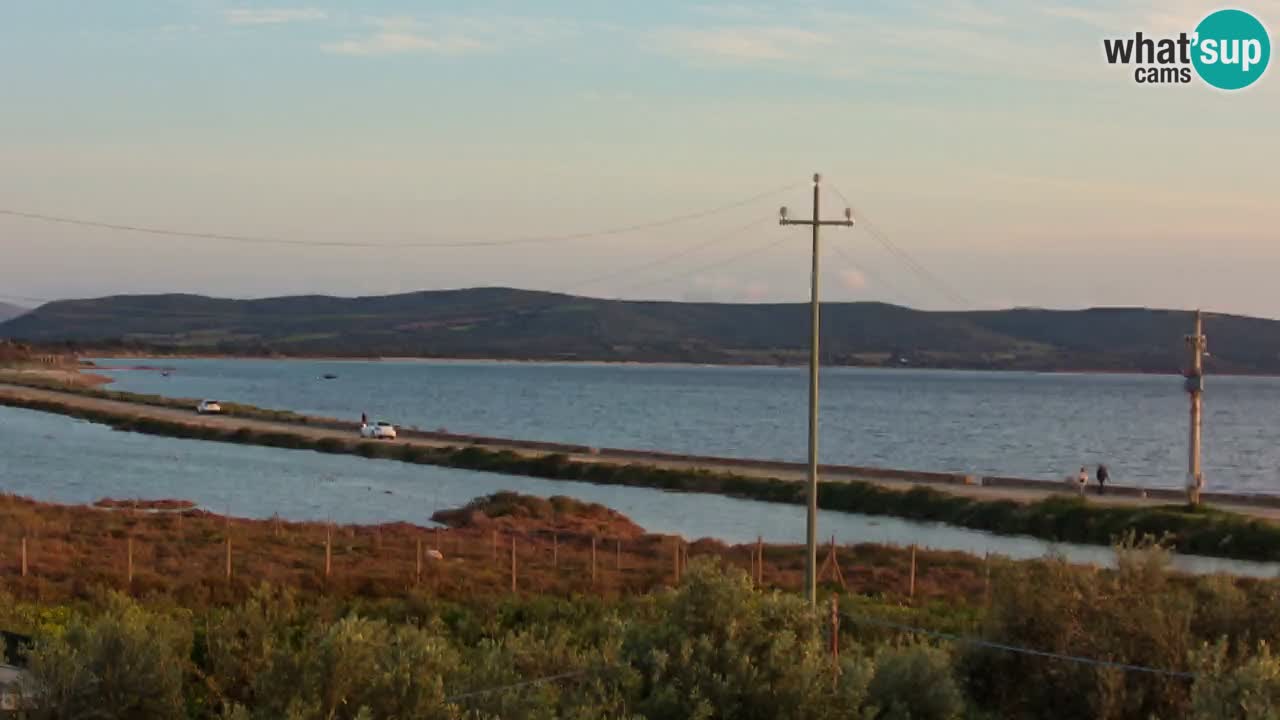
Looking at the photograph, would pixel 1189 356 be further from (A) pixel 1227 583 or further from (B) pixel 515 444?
(B) pixel 515 444

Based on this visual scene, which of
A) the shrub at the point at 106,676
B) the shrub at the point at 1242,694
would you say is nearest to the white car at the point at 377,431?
the shrub at the point at 106,676

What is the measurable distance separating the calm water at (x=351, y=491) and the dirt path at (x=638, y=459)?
240 inches

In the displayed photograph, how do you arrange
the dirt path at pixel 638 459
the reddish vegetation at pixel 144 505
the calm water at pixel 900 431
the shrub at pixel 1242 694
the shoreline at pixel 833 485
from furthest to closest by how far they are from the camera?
the calm water at pixel 900 431 < the dirt path at pixel 638 459 < the reddish vegetation at pixel 144 505 < the shoreline at pixel 833 485 < the shrub at pixel 1242 694

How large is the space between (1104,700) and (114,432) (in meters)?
98.8

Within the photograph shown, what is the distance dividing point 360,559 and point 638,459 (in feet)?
157

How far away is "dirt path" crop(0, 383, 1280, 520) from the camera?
61750mm

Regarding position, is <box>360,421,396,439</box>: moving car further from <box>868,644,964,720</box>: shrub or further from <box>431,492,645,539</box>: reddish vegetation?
<box>868,644,964,720</box>: shrub

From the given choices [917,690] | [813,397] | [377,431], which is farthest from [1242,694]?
[377,431]

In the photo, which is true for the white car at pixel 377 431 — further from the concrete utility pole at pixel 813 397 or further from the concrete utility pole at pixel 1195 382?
the concrete utility pole at pixel 813 397

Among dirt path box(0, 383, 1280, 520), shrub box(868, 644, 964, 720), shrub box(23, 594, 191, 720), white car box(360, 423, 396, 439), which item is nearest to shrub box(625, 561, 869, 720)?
shrub box(868, 644, 964, 720)

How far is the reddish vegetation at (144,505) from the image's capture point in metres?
55.0

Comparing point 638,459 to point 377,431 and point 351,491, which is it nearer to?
point 377,431

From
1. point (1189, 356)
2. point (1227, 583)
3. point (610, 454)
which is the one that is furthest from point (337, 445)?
point (1227, 583)

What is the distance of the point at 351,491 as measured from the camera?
6719cm
